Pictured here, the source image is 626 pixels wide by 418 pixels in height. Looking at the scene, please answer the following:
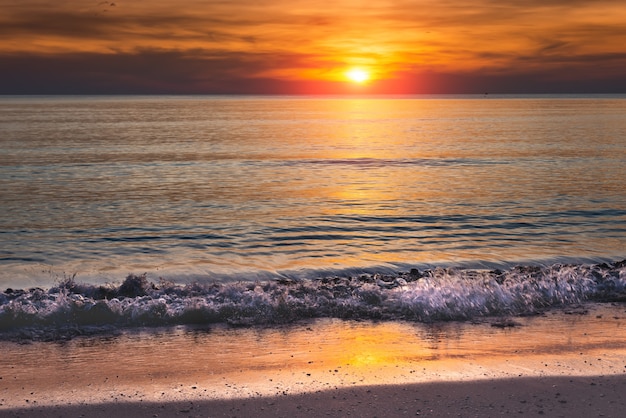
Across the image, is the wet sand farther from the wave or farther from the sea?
the sea

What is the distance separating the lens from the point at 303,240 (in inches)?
688

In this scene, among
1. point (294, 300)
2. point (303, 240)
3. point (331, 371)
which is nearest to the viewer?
point (331, 371)

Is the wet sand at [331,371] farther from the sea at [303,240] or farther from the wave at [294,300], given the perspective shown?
the sea at [303,240]

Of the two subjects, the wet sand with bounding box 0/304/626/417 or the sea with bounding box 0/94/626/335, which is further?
the sea with bounding box 0/94/626/335

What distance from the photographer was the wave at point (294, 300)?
990 centimetres

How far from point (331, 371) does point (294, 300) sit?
3139 mm

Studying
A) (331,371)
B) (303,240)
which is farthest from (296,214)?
(331,371)

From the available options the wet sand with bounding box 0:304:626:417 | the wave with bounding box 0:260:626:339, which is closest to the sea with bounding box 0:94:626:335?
the wave with bounding box 0:260:626:339

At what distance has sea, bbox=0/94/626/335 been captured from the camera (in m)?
10.4

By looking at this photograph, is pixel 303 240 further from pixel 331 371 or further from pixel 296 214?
pixel 331 371

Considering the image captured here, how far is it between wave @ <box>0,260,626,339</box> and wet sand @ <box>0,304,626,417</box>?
0.51m

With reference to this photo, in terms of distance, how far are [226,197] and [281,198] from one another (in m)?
2.30

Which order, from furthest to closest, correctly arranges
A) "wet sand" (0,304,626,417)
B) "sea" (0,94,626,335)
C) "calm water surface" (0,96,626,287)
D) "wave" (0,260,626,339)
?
"calm water surface" (0,96,626,287), "sea" (0,94,626,335), "wave" (0,260,626,339), "wet sand" (0,304,626,417)

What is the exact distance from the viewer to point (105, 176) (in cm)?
3284
